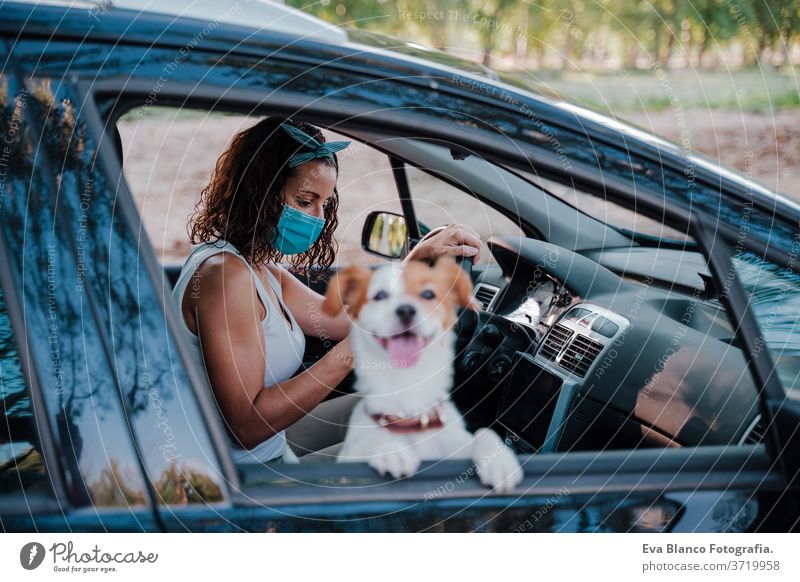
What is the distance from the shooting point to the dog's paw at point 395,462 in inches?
57.5

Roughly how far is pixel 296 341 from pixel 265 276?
21 centimetres

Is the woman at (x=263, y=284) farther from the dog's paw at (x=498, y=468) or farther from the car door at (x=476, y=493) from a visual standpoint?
the dog's paw at (x=498, y=468)

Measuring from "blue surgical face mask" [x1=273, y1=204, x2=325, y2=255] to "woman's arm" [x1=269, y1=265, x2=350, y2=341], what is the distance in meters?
0.38

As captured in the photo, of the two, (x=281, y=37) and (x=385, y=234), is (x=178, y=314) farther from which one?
(x=385, y=234)

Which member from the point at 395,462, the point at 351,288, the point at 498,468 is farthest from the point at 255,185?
the point at 498,468

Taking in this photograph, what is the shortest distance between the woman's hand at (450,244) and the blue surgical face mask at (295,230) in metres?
0.28

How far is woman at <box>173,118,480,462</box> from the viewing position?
1.73 metres

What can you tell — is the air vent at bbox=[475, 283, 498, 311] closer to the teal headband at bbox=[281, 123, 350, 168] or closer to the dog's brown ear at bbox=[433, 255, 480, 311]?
the dog's brown ear at bbox=[433, 255, 480, 311]

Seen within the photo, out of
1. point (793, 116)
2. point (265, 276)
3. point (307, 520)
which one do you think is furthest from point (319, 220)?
point (793, 116)

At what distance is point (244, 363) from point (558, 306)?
1.11 meters

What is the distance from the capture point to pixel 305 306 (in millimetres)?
2430

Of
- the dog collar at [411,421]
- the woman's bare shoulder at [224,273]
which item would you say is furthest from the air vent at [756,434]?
the woman's bare shoulder at [224,273]

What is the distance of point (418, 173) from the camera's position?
8.20 feet

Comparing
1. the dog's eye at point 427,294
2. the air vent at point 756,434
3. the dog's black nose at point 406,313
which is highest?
the dog's eye at point 427,294
